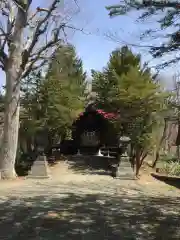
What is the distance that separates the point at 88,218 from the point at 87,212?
520mm

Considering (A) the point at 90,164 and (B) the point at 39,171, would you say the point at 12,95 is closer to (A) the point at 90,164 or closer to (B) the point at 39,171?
(B) the point at 39,171

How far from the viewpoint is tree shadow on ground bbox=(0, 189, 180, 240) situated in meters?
5.86

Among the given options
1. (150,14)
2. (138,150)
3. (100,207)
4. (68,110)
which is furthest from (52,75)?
(150,14)

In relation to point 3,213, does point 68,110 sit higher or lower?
higher

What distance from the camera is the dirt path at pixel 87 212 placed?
5.93 m

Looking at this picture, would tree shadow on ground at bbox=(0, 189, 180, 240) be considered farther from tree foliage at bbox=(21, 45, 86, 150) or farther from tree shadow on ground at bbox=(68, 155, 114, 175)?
tree foliage at bbox=(21, 45, 86, 150)

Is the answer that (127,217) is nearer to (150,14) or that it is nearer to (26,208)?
(26,208)

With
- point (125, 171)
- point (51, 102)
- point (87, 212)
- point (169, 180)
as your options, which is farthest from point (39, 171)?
point (87, 212)

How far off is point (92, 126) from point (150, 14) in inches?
628

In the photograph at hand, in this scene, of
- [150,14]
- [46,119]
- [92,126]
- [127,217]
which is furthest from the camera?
[92,126]

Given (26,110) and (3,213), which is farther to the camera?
(26,110)

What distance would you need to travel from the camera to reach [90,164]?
16594 millimetres

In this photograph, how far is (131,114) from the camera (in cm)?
1537

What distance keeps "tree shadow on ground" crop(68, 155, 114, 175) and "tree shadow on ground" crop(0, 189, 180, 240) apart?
565 cm
